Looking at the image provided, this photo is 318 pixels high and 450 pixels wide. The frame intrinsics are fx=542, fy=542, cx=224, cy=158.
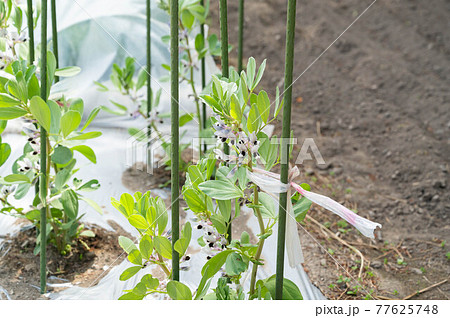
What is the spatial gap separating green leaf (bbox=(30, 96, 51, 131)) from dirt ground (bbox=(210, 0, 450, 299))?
763 mm

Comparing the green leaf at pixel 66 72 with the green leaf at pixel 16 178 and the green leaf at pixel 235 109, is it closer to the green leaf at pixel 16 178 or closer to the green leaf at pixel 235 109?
the green leaf at pixel 16 178

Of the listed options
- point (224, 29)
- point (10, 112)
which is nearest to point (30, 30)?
point (10, 112)

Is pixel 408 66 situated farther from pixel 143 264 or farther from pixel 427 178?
pixel 143 264

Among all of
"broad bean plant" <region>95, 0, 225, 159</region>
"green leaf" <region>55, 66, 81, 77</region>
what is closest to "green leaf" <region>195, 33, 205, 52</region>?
"broad bean plant" <region>95, 0, 225, 159</region>

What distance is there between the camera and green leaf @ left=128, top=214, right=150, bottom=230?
91cm

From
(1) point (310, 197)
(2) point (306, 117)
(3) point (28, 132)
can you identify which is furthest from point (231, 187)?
(2) point (306, 117)

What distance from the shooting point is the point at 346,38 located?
277 cm

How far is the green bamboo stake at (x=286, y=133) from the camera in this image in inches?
30.9

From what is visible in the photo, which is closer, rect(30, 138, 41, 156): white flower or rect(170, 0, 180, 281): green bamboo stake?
rect(170, 0, 180, 281): green bamboo stake

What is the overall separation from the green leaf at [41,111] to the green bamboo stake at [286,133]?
1.58ft

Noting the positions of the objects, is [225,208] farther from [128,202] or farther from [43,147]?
[43,147]

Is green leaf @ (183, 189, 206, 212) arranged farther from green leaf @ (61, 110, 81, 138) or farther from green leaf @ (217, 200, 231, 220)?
green leaf @ (61, 110, 81, 138)

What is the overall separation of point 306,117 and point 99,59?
0.87 meters

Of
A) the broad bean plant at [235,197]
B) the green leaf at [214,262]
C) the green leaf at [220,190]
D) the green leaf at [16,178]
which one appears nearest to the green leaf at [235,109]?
the broad bean plant at [235,197]
